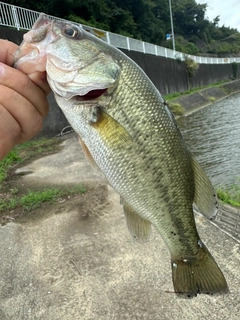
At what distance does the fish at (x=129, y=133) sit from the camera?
170 centimetres

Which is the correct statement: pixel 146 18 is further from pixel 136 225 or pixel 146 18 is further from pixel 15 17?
pixel 136 225

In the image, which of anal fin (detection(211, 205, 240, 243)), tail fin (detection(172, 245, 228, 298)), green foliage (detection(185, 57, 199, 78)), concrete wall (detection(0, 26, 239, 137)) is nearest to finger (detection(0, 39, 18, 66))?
tail fin (detection(172, 245, 228, 298))

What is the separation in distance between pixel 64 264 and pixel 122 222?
1.10 meters

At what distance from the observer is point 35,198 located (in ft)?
18.1

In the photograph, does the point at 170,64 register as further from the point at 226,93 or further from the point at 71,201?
the point at 71,201

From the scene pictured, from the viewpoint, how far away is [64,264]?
366 centimetres

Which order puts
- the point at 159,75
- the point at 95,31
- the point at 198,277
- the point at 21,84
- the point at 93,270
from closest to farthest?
the point at 21,84 → the point at 198,277 → the point at 93,270 → the point at 95,31 → the point at 159,75

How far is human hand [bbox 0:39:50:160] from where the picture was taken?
5.04 feet

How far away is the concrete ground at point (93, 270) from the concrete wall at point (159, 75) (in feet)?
26.2

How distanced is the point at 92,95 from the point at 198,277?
1314mm

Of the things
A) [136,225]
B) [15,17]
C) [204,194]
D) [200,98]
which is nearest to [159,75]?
[200,98]

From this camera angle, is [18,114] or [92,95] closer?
[18,114]

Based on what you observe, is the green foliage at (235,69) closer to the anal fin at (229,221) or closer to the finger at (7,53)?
the anal fin at (229,221)

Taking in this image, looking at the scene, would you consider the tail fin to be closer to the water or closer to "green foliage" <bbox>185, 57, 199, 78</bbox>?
the water
